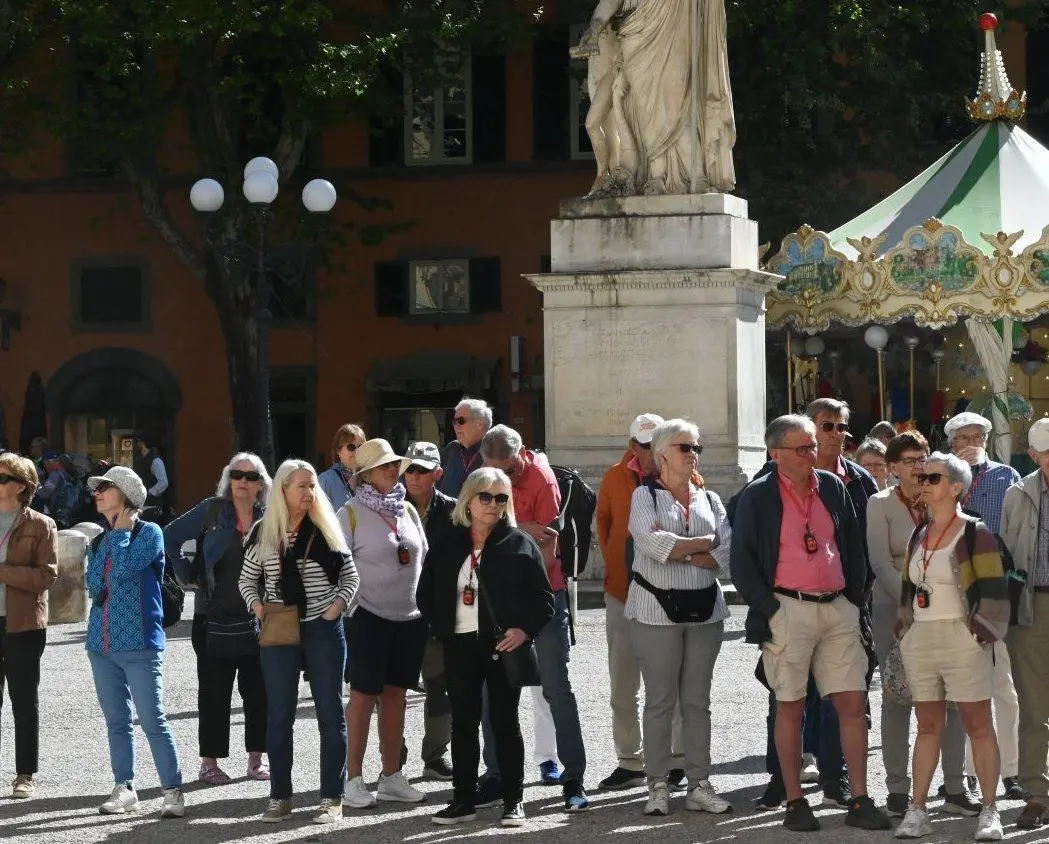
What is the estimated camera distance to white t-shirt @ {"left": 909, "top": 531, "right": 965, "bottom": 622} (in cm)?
1037

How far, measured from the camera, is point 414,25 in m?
36.9

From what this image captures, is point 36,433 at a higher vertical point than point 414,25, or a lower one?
lower

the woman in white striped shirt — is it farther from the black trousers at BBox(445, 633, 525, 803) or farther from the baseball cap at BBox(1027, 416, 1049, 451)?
the baseball cap at BBox(1027, 416, 1049, 451)

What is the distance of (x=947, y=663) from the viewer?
1038cm

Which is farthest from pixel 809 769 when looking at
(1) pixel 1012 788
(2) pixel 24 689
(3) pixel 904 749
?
(2) pixel 24 689

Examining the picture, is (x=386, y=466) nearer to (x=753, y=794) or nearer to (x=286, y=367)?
(x=753, y=794)

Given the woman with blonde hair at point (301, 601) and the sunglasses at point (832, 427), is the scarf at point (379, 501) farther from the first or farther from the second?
the sunglasses at point (832, 427)

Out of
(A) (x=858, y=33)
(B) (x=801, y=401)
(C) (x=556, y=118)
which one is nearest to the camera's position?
(B) (x=801, y=401)

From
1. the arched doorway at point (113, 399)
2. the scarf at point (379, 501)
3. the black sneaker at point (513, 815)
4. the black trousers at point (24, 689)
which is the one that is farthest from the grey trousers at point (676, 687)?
the arched doorway at point (113, 399)

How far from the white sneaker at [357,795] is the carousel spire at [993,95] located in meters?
17.6

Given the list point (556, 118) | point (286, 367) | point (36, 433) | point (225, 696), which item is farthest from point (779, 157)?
point (225, 696)

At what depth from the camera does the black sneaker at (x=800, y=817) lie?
10.3m

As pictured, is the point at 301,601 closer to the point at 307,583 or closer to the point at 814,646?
the point at 307,583

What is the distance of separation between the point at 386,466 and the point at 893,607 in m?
2.47
